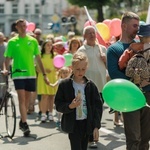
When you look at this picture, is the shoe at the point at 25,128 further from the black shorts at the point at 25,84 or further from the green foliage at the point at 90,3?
the green foliage at the point at 90,3

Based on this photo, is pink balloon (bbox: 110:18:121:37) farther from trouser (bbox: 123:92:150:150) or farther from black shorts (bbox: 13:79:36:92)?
trouser (bbox: 123:92:150:150)

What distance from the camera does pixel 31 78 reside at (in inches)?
360

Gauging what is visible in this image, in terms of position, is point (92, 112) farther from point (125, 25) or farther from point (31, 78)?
point (31, 78)

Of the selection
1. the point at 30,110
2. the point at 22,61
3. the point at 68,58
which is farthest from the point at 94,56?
the point at 30,110

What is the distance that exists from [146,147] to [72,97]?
3.55 ft

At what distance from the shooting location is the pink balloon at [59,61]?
35.2 feet

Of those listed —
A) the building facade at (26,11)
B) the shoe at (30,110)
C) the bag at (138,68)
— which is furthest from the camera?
the building facade at (26,11)

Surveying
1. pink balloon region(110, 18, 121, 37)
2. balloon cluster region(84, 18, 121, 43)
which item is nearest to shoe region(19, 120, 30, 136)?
balloon cluster region(84, 18, 121, 43)

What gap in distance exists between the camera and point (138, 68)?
5.73 m

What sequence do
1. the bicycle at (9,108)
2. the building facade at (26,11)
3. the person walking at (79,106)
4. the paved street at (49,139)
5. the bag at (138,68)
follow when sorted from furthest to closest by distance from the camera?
1. the building facade at (26,11)
2. the bicycle at (9,108)
3. the paved street at (49,139)
4. the person walking at (79,106)
5. the bag at (138,68)

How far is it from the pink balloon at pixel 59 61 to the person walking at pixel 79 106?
4734 millimetres

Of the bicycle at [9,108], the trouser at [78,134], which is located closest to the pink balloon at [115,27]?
the bicycle at [9,108]

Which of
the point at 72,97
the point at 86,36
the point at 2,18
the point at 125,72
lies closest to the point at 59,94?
the point at 72,97

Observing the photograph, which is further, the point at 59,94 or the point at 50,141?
the point at 50,141
